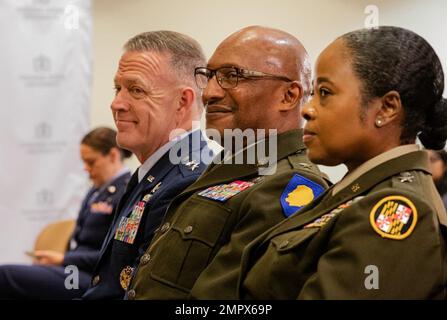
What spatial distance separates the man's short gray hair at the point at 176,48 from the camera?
2139mm

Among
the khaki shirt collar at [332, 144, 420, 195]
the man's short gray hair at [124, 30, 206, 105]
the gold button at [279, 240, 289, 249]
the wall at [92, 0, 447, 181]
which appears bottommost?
the gold button at [279, 240, 289, 249]

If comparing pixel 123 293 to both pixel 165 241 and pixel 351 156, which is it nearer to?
pixel 165 241

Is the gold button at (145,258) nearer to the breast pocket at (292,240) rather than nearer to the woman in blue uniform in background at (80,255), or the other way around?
the breast pocket at (292,240)

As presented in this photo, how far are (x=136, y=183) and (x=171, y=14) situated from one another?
152 centimetres

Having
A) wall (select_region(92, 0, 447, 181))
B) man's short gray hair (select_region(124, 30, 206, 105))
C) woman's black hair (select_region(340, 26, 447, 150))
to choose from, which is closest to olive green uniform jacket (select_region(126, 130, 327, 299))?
woman's black hair (select_region(340, 26, 447, 150))

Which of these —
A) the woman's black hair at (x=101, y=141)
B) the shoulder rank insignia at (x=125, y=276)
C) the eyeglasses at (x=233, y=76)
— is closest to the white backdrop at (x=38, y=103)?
the woman's black hair at (x=101, y=141)

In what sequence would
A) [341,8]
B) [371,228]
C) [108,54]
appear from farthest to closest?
[108,54] → [341,8] → [371,228]

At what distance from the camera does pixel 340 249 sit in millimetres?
1221

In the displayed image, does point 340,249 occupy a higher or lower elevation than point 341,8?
lower

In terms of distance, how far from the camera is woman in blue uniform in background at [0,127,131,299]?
3.36 metres

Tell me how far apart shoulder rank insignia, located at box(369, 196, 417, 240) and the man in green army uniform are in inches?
14.6

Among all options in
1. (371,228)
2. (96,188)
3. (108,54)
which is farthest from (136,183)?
(108,54)

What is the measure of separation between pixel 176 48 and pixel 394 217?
3.64 ft

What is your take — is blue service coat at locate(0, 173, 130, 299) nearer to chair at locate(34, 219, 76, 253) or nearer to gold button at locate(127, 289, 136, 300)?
chair at locate(34, 219, 76, 253)
